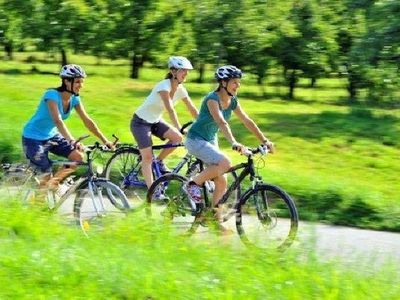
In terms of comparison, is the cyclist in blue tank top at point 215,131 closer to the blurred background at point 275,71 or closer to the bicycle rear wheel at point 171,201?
the bicycle rear wheel at point 171,201

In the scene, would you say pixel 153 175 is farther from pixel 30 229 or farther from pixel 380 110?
pixel 380 110

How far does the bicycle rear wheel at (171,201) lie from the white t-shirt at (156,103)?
99 cm

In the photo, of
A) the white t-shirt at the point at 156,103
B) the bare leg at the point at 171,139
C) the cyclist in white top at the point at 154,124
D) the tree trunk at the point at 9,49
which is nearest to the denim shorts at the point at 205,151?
the cyclist in white top at the point at 154,124

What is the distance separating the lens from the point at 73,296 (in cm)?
587

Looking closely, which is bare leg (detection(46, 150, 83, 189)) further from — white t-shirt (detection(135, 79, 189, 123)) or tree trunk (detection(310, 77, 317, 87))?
tree trunk (detection(310, 77, 317, 87))

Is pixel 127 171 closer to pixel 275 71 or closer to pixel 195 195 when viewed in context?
pixel 195 195

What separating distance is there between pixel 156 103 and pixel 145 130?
1.21ft

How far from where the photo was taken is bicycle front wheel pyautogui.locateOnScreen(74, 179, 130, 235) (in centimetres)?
849

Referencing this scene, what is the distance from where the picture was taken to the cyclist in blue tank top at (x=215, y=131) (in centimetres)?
879

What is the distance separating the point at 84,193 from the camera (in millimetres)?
9031

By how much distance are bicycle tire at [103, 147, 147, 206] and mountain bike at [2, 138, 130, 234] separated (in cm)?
129

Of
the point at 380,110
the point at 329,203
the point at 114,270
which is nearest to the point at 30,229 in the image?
the point at 114,270

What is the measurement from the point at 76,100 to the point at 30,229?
2.29 metres

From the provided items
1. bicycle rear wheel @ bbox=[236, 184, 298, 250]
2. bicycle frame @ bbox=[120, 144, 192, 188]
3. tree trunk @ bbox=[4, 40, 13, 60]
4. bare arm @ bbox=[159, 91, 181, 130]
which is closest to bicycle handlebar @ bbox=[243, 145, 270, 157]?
bicycle rear wheel @ bbox=[236, 184, 298, 250]
